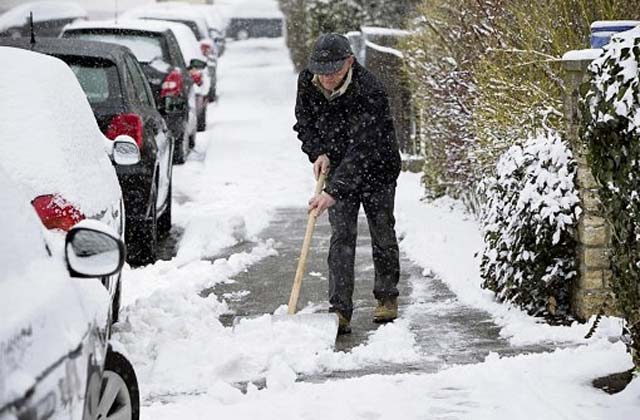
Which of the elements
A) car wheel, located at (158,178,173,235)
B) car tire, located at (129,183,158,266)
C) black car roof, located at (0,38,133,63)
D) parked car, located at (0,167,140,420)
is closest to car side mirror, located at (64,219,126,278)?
parked car, located at (0,167,140,420)

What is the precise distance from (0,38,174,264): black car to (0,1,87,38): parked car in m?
20.6

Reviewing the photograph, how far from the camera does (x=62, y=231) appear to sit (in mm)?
6113

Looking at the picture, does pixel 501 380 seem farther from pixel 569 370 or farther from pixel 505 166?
pixel 505 166

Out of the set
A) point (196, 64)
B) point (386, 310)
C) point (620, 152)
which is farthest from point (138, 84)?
point (196, 64)

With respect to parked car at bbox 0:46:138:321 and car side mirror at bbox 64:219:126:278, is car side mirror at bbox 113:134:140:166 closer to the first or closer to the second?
parked car at bbox 0:46:138:321

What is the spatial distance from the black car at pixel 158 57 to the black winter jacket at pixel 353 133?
22.1 ft

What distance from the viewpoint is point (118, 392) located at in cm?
499

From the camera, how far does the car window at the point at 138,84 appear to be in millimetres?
10555

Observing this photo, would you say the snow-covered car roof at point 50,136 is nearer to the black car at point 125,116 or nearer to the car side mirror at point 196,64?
the black car at point 125,116

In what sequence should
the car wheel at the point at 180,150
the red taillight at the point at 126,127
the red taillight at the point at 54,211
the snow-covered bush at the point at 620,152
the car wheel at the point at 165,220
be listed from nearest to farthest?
the snow-covered bush at the point at 620,152 → the red taillight at the point at 54,211 → the red taillight at the point at 126,127 → the car wheel at the point at 165,220 → the car wheel at the point at 180,150

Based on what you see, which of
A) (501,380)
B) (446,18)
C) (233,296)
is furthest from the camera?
(446,18)

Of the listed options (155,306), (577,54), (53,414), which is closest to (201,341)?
(155,306)

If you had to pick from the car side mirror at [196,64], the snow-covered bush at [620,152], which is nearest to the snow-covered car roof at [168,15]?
the car side mirror at [196,64]

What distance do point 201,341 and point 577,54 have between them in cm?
252
